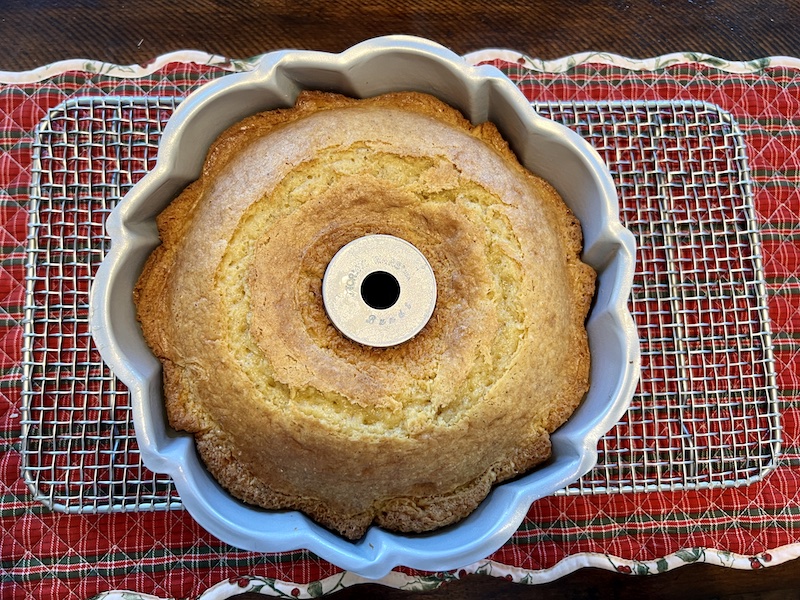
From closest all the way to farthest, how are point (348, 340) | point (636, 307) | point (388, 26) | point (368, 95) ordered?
1. point (348, 340)
2. point (368, 95)
3. point (636, 307)
4. point (388, 26)

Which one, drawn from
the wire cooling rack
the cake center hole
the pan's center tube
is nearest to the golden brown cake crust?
the pan's center tube

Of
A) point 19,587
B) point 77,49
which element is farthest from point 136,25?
point 19,587

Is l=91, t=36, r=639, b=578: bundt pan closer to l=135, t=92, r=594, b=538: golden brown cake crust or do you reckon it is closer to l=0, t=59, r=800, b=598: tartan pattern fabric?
l=135, t=92, r=594, b=538: golden brown cake crust

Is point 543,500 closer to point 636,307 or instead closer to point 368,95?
point 636,307

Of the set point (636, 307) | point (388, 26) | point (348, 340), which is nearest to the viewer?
point (348, 340)

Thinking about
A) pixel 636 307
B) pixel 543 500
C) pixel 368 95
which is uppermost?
pixel 368 95

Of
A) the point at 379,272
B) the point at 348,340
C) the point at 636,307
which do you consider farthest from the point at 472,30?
the point at 348,340
